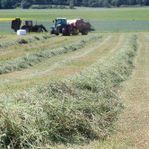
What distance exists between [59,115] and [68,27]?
166ft

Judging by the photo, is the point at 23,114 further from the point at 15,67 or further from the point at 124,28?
the point at 124,28

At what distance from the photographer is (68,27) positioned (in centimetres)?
6225

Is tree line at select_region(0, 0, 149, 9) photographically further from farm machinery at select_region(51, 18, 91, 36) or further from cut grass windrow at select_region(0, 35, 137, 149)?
cut grass windrow at select_region(0, 35, 137, 149)

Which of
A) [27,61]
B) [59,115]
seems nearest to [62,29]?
[27,61]

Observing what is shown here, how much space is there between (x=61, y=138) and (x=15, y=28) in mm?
57844

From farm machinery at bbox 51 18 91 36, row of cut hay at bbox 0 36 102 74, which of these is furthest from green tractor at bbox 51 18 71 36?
row of cut hay at bbox 0 36 102 74

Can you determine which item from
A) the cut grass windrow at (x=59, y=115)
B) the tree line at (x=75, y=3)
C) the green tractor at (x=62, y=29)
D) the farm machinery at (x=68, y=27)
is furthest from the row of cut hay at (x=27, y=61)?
the tree line at (x=75, y=3)

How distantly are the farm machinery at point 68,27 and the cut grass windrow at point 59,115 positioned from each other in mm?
45260

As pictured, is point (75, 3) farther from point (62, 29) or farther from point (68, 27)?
point (62, 29)

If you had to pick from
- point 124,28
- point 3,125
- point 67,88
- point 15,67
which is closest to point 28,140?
point 3,125

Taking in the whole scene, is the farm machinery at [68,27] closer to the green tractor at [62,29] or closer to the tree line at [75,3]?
the green tractor at [62,29]

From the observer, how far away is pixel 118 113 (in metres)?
14.8

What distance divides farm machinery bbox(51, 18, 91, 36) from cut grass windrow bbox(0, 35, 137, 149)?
45260mm

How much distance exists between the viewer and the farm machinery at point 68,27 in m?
61.6
